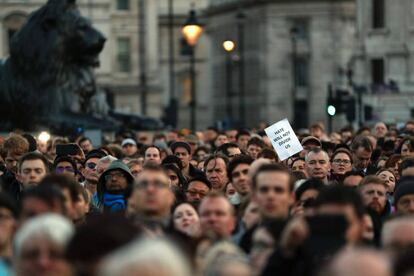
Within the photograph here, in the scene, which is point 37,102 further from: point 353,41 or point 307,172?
point 353,41

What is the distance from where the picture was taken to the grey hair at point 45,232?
1043cm

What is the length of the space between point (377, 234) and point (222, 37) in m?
89.8

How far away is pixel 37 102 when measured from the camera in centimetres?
4400

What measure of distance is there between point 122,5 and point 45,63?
66.7 metres

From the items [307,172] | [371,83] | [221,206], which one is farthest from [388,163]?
[371,83]

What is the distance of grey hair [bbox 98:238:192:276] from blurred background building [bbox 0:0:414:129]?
64703 millimetres

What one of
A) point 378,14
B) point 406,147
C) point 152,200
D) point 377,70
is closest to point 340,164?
point 406,147

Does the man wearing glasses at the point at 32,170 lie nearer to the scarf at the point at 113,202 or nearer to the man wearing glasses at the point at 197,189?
the scarf at the point at 113,202

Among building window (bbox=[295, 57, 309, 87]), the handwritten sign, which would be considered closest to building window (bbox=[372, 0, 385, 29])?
building window (bbox=[295, 57, 309, 87])

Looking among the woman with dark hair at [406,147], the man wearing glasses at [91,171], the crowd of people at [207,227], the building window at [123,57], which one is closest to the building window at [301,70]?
the building window at [123,57]

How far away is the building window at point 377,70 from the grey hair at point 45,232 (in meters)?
73.8

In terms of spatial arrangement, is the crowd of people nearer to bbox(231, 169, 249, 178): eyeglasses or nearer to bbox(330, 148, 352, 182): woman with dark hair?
bbox(231, 169, 249, 178): eyeglasses

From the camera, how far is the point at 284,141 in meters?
23.1

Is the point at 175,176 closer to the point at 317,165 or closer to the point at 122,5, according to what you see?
the point at 317,165
